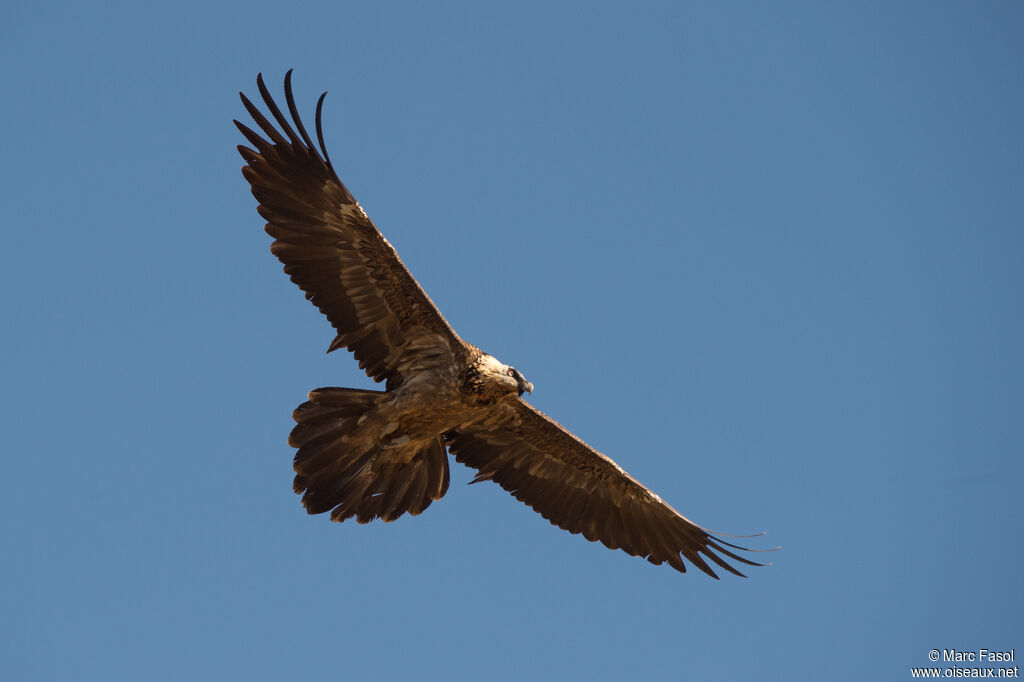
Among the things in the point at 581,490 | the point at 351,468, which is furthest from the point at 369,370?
the point at 581,490

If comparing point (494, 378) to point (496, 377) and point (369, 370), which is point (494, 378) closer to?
point (496, 377)

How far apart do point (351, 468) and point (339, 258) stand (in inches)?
85.6

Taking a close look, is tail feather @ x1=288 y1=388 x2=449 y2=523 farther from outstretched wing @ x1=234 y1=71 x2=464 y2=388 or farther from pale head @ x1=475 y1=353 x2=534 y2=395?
pale head @ x1=475 y1=353 x2=534 y2=395

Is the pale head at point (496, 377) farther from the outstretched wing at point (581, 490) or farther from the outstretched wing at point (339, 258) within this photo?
the outstretched wing at point (581, 490)

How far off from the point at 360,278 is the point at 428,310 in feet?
2.51

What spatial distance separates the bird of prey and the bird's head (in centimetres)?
1

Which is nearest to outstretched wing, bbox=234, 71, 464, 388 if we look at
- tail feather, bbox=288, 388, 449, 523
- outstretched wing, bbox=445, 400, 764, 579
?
tail feather, bbox=288, 388, 449, 523

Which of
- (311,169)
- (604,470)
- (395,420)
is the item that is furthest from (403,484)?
(311,169)

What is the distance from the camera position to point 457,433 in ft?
39.9

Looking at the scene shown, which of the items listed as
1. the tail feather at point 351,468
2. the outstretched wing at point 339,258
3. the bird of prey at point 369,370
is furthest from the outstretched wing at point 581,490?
the outstretched wing at point 339,258

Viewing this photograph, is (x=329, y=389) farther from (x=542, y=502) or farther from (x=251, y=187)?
(x=542, y=502)

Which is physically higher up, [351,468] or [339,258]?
[339,258]

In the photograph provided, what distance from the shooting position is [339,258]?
10.7 meters

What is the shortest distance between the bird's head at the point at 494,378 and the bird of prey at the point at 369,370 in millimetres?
13
